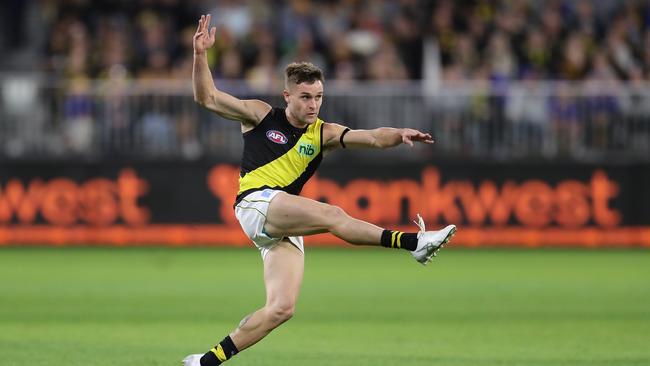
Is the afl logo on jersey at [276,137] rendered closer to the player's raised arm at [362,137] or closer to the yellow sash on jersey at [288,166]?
the yellow sash on jersey at [288,166]

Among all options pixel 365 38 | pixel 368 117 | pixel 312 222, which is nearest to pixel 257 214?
pixel 312 222

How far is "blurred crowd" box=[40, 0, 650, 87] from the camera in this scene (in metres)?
22.2

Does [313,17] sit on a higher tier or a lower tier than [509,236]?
higher

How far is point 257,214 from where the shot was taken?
8898 millimetres

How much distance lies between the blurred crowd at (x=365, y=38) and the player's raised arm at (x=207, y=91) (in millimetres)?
12292

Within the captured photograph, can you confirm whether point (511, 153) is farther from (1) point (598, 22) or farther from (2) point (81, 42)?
(2) point (81, 42)

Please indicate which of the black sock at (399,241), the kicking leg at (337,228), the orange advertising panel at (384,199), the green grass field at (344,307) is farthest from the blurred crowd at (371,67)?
the black sock at (399,241)

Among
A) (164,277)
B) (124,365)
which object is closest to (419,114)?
(164,277)

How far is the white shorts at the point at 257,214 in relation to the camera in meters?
8.88

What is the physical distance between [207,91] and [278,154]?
2.36 feet

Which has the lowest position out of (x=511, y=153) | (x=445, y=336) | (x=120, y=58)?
(x=445, y=336)

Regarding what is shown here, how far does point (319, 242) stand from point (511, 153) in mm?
3804

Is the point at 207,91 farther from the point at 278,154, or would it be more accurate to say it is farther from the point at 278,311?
the point at 278,311

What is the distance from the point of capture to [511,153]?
71.3 feet
